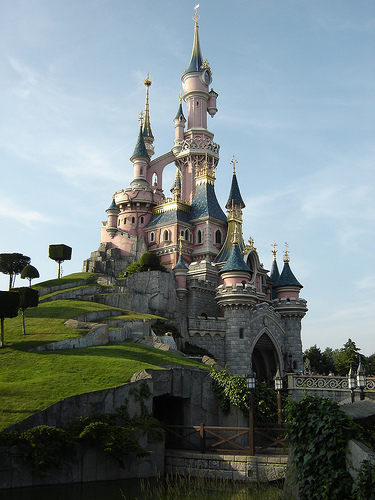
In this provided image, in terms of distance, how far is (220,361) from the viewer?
3931cm

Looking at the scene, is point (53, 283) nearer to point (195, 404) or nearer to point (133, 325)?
point (133, 325)

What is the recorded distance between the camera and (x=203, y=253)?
160 ft

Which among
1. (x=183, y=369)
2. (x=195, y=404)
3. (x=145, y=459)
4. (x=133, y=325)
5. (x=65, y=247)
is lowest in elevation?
(x=145, y=459)

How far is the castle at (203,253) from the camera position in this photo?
132 feet

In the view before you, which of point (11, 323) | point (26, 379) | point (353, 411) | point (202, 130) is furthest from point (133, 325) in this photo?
point (202, 130)

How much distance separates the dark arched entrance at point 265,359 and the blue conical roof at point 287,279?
6091mm

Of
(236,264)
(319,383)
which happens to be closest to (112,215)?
(236,264)

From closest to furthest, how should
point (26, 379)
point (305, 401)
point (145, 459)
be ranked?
point (305, 401) < point (145, 459) < point (26, 379)

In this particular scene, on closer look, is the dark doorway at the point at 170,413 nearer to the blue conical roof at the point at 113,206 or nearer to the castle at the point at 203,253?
the castle at the point at 203,253

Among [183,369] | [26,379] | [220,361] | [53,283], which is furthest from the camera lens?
→ [53,283]

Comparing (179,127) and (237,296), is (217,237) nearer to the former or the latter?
(237,296)

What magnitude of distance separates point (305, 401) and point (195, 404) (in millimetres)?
12856

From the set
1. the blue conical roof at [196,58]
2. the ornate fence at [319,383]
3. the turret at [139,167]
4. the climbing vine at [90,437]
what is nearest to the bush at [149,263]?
the turret at [139,167]

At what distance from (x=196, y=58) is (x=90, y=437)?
5028cm
